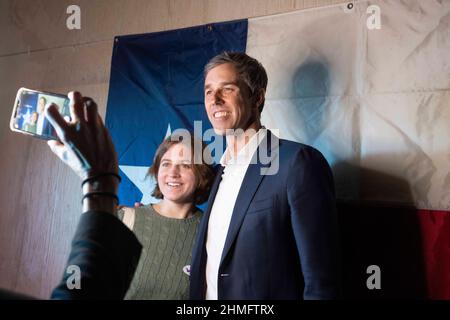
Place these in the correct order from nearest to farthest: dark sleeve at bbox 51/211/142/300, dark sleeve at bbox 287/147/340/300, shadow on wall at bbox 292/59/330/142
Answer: dark sleeve at bbox 51/211/142/300, dark sleeve at bbox 287/147/340/300, shadow on wall at bbox 292/59/330/142

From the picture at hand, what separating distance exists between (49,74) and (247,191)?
0.77 meters

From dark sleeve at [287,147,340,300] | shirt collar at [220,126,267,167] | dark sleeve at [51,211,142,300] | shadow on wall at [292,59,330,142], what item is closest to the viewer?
dark sleeve at [51,211,142,300]

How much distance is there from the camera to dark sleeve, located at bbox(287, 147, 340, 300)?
0.52 metres

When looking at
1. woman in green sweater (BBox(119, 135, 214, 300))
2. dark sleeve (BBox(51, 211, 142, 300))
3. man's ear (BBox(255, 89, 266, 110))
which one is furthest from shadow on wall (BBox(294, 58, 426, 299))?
dark sleeve (BBox(51, 211, 142, 300))

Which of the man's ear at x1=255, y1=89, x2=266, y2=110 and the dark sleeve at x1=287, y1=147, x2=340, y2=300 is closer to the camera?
the dark sleeve at x1=287, y1=147, x2=340, y2=300

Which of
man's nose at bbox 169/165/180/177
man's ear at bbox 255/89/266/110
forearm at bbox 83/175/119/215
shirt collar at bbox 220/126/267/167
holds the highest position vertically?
man's ear at bbox 255/89/266/110

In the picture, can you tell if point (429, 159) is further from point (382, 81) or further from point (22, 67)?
point (22, 67)

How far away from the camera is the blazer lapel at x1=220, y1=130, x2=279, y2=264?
0.56 metres

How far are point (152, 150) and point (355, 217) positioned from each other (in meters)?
0.55

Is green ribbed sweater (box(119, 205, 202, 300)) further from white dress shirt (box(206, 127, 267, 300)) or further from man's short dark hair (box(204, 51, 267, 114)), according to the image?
man's short dark hair (box(204, 51, 267, 114))

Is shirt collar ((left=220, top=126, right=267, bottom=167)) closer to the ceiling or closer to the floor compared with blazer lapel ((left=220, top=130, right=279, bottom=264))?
closer to the ceiling

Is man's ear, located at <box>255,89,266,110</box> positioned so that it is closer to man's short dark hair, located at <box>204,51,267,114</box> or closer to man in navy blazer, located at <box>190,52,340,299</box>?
man's short dark hair, located at <box>204,51,267,114</box>

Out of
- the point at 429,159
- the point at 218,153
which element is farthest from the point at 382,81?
the point at 218,153
